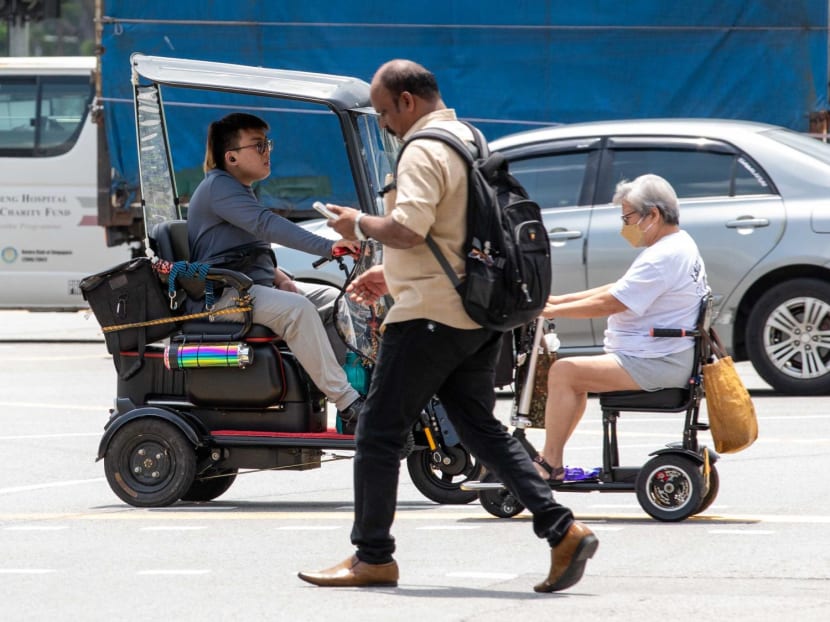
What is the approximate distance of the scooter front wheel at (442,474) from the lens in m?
8.29

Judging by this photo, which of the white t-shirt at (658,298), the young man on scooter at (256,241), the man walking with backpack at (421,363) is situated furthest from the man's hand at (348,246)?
the man walking with backpack at (421,363)

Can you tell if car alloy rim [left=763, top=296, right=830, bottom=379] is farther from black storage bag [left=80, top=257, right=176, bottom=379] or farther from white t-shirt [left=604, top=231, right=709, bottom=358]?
black storage bag [left=80, top=257, right=176, bottom=379]

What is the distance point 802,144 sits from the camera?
42.5 ft

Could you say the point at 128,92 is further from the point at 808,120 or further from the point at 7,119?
the point at 808,120

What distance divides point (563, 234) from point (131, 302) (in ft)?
15.3

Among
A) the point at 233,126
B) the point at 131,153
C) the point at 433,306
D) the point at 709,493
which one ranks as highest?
the point at 131,153

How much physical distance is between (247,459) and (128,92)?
9020 mm

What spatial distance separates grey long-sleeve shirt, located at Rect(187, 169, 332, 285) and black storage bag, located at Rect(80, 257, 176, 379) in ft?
0.78

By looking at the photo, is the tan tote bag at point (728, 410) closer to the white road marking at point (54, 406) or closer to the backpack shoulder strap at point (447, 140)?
the backpack shoulder strap at point (447, 140)

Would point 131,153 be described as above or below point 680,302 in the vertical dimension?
above

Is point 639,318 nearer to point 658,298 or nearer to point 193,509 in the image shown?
point 658,298

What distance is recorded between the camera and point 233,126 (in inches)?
334

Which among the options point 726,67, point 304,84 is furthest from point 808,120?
point 304,84


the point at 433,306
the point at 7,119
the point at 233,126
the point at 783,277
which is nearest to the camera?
the point at 433,306
